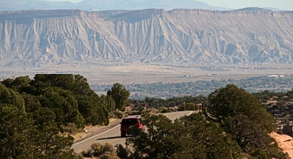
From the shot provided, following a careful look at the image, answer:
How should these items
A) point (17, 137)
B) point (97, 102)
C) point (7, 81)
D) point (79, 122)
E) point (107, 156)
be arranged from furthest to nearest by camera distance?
1. point (7, 81)
2. point (97, 102)
3. point (79, 122)
4. point (107, 156)
5. point (17, 137)

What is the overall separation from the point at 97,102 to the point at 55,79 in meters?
4.17

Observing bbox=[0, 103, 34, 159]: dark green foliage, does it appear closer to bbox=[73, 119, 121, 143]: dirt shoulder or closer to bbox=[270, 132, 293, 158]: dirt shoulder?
bbox=[73, 119, 121, 143]: dirt shoulder

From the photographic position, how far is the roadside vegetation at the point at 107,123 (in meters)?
25.2

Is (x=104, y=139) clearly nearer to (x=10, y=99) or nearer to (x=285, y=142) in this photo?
(x=10, y=99)

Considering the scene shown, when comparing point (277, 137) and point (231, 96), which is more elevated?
point (231, 96)

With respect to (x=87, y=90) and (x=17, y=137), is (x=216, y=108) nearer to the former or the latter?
(x=87, y=90)

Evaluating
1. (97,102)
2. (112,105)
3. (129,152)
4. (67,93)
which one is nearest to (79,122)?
(67,93)

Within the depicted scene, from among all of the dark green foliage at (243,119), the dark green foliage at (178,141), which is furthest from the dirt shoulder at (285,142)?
the dark green foliage at (178,141)

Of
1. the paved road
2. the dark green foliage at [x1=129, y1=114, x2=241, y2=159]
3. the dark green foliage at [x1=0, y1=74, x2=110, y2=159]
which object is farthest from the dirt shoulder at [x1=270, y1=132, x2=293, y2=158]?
the dark green foliage at [x1=0, y1=74, x2=110, y2=159]

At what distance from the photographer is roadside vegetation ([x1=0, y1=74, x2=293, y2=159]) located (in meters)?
25.2

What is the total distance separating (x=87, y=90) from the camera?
172 ft

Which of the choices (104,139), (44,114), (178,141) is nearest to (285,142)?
(104,139)

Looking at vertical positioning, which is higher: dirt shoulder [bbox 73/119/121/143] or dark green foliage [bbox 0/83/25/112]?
dark green foliage [bbox 0/83/25/112]

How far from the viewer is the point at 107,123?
48.5 meters
